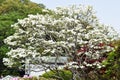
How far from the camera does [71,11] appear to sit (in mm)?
18438

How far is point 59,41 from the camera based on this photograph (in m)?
14.7

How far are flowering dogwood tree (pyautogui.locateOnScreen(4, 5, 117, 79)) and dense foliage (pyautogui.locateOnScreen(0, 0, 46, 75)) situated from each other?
63.6 ft

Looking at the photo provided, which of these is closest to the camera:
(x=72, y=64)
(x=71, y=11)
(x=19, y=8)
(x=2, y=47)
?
(x=72, y=64)

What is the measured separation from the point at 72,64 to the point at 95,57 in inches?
46.4

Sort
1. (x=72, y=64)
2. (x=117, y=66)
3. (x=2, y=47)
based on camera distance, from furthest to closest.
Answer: (x=2, y=47) → (x=72, y=64) → (x=117, y=66)

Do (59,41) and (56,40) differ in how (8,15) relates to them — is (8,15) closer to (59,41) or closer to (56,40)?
(56,40)

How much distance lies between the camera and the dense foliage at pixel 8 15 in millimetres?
35500

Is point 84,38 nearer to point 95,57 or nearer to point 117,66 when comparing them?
point 95,57

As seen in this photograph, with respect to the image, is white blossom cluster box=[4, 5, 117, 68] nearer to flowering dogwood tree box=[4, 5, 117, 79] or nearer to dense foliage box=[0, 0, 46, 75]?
flowering dogwood tree box=[4, 5, 117, 79]

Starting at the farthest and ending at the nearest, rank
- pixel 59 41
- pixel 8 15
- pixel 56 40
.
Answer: pixel 8 15 → pixel 56 40 → pixel 59 41

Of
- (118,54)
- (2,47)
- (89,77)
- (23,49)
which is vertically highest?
(118,54)

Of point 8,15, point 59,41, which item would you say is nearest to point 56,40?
point 59,41

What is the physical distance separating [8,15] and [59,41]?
2575cm

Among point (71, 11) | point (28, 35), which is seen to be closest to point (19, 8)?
point (71, 11)
